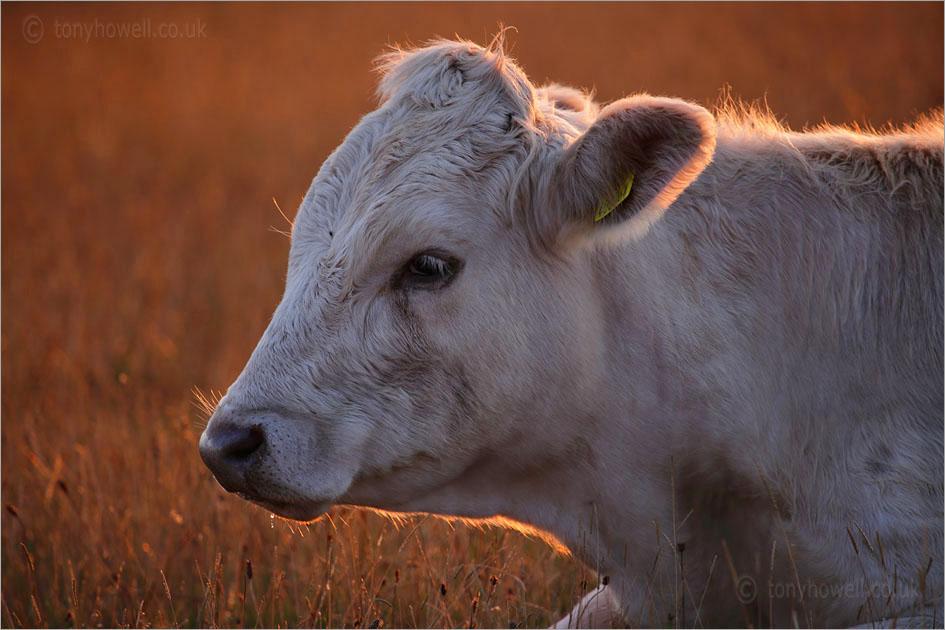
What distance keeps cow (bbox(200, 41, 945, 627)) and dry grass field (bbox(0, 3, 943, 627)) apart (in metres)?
0.49

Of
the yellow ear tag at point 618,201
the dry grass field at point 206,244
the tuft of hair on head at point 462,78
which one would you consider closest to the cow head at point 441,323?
the yellow ear tag at point 618,201

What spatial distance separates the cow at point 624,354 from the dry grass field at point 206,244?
495 millimetres

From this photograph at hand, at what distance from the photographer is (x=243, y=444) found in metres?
2.79

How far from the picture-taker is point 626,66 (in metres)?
14.3

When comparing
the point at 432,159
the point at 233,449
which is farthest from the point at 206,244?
the point at 233,449

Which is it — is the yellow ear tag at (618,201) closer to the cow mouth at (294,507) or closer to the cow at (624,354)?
the cow at (624,354)

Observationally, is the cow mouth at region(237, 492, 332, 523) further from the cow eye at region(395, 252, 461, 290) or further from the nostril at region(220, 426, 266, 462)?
the cow eye at region(395, 252, 461, 290)

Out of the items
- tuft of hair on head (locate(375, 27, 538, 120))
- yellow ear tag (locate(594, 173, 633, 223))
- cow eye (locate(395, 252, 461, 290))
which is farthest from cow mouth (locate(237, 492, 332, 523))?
tuft of hair on head (locate(375, 27, 538, 120))

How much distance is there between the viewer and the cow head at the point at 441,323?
2811 millimetres

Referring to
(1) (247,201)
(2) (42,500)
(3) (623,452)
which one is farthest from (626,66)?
(3) (623,452)

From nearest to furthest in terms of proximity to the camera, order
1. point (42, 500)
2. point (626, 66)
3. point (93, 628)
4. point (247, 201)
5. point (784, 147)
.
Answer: point (784, 147), point (93, 628), point (42, 500), point (247, 201), point (626, 66)

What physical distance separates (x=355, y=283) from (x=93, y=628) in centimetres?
229

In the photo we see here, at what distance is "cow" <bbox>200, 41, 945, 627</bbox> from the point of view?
2.86m

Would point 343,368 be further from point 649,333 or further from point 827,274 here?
point 827,274
